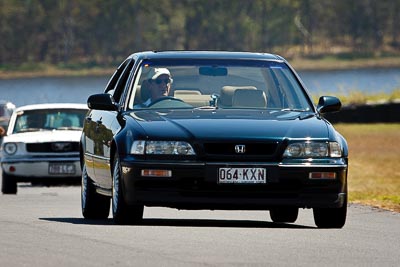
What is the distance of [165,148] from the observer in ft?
37.3

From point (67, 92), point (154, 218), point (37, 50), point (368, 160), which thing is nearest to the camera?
point (154, 218)

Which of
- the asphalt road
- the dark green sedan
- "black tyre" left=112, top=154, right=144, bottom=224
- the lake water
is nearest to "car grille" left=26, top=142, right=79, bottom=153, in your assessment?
the asphalt road

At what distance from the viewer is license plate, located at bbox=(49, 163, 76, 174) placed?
2156 cm

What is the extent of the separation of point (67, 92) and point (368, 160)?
3003 inches

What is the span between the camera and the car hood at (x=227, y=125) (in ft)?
37.6

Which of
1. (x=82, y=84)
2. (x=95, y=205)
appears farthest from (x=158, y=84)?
(x=82, y=84)

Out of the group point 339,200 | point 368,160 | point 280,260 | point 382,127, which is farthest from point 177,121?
point 382,127

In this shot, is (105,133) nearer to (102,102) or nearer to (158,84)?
(102,102)

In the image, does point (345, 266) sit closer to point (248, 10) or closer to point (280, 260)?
point (280, 260)

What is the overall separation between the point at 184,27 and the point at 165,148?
142826 millimetres

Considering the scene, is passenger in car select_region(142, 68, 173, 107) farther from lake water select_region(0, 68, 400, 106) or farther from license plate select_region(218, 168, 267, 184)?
lake water select_region(0, 68, 400, 106)

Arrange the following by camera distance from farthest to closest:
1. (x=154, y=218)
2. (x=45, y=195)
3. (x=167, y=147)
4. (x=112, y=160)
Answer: (x=45, y=195), (x=154, y=218), (x=112, y=160), (x=167, y=147)

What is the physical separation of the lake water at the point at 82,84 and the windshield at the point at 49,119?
62.0m

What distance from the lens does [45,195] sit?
63.8ft
